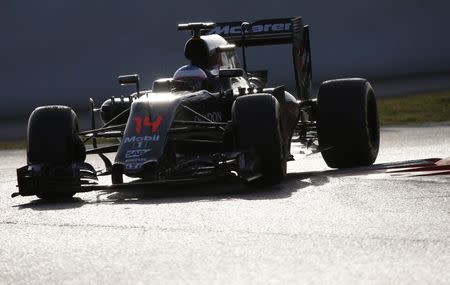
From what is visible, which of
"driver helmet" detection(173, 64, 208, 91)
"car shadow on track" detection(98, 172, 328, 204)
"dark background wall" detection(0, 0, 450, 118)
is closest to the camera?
"car shadow on track" detection(98, 172, 328, 204)

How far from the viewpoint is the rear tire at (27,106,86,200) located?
10.7m

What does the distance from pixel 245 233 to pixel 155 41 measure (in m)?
20.3

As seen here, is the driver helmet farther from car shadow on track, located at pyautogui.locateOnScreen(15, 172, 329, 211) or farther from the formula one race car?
car shadow on track, located at pyautogui.locateOnScreen(15, 172, 329, 211)

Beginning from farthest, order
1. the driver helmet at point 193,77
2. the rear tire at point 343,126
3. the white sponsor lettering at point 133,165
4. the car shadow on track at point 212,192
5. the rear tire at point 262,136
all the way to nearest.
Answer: the driver helmet at point 193,77
the rear tire at point 343,126
the rear tire at point 262,136
the white sponsor lettering at point 133,165
the car shadow on track at point 212,192

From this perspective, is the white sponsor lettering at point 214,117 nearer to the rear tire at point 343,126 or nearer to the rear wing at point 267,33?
the rear tire at point 343,126

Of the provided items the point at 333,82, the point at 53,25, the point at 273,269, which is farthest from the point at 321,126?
the point at 53,25

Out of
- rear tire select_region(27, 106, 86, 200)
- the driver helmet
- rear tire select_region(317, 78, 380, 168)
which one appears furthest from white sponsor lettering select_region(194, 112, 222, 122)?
rear tire select_region(27, 106, 86, 200)

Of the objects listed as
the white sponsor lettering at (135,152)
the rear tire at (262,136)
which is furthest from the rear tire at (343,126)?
the white sponsor lettering at (135,152)

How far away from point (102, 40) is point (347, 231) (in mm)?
20312

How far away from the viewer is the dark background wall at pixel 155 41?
26969 millimetres

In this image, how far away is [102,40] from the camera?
1077 inches

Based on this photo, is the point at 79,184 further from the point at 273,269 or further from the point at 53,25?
the point at 53,25

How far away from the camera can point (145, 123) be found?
409 inches

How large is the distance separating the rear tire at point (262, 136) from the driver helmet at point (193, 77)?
1712mm
